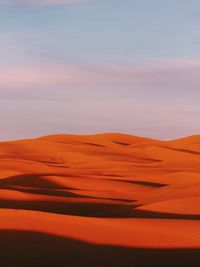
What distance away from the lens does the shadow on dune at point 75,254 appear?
985 cm

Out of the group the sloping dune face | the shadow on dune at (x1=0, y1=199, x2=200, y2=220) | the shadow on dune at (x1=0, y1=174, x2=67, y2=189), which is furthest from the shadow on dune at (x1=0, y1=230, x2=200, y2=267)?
the shadow on dune at (x1=0, y1=174, x2=67, y2=189)

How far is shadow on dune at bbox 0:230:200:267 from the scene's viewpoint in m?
9.85

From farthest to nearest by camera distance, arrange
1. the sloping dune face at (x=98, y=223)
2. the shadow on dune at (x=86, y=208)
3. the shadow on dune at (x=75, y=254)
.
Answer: the shadow on dune at (x=86, y=208)
the sloping dune face at (x=98, y=223)
the shadow on dune at (x=75, y=254)

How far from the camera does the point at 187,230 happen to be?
12578 millimetres

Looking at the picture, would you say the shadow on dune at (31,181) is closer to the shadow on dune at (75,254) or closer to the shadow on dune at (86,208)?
the shadow on dune at (86,208)

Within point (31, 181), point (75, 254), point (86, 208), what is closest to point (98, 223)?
point (75, 254)

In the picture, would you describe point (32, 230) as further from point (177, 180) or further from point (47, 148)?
point (47, 148)

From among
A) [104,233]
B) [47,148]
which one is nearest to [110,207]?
[104,233]

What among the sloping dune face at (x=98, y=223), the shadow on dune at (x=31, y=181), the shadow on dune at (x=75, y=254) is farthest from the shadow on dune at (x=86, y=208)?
the shadow on dune at (x=31, y=181)

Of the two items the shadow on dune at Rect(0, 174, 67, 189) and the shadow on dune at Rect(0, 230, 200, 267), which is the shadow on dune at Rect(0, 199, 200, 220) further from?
the shadow on dune at Rect(0, 174, 67, 189)

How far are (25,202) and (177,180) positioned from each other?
38.6 ft

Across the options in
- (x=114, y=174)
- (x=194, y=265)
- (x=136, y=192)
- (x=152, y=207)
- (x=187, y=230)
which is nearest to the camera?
(x=194, y=265)

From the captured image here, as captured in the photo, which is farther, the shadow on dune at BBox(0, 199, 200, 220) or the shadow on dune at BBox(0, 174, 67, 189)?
the shadow on dune at BBox(0, 174, 67, 189)

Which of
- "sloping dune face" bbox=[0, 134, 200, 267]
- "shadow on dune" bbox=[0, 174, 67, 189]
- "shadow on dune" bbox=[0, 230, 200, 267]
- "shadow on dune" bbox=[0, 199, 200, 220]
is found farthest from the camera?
"shadow on dune" bbox=[0, 174, 67, 189]
